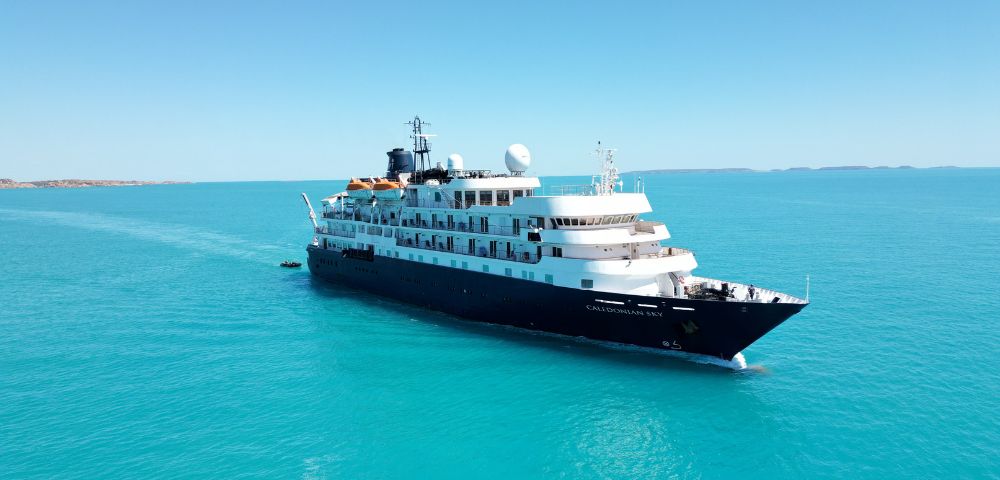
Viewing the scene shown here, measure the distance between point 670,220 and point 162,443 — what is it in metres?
90.8

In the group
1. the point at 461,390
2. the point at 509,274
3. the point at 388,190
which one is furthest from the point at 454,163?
the point at 461,390

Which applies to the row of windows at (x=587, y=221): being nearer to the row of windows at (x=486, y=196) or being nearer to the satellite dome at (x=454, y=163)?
the row of windows at (x=486, y=196)

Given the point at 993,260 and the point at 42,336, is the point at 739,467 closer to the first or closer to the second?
the point at 42,336

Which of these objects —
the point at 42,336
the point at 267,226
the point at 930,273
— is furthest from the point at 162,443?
the point at 267,226

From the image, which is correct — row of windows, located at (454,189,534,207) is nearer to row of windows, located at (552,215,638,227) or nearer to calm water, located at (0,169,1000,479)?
row of windows, located at (552,215,638,227)

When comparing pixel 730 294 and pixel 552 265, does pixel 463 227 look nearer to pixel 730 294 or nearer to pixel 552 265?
pixel 552 265

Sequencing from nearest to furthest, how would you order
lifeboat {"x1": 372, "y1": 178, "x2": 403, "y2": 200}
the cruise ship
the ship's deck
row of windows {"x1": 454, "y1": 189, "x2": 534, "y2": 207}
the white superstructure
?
the ship's deck → the cruise ship → the white superstructure → row of windows {"x1": 454, "y1": 189, "x2": 534, "y2": 207} → lifeboat {"x1": 372, "y1": 178, "x2": 403, "y2": 200}

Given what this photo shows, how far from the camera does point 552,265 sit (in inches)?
1262

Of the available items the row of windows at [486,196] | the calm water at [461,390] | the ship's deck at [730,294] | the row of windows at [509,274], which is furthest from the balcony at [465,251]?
the ship's deck at [730,294]

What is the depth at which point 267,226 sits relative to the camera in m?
102

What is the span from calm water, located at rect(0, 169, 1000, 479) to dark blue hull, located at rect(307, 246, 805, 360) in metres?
1.12

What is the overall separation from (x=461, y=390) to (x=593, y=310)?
9.17 metres

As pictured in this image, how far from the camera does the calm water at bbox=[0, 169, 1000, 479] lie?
2108cm

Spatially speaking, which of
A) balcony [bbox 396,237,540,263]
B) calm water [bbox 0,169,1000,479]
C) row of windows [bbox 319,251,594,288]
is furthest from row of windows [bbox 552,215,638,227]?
calm water [bbox 0,169,1000,479]
